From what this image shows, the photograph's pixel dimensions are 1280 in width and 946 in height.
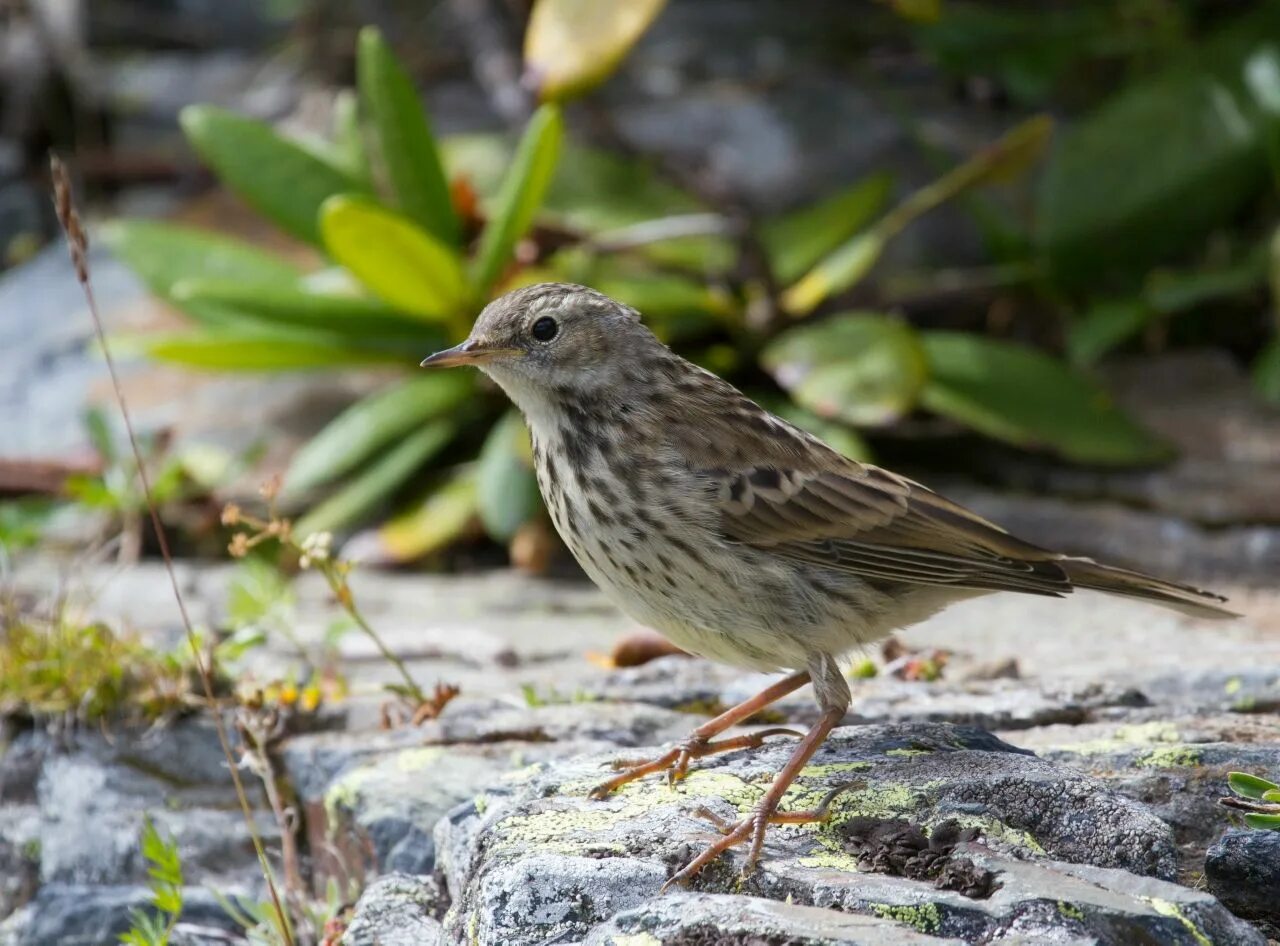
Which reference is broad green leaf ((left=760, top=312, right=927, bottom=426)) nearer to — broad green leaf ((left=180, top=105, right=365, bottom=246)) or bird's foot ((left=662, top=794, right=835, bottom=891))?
broad green leaf ((left=180, top=105, right=365, bottom=246))

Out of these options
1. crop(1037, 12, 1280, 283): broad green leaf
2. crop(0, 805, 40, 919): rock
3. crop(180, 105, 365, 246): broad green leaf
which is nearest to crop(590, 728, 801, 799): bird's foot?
crop(0, 805, 40, 919): rock

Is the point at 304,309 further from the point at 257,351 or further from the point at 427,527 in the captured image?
the point at 427,527

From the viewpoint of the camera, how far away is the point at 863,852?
9.72 feet

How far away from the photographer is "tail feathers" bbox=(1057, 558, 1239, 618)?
3.86m

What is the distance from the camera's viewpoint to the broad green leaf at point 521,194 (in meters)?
6.28

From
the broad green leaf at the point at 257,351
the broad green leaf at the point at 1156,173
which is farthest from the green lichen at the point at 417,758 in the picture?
the broad green leaf at the point at 1156,173

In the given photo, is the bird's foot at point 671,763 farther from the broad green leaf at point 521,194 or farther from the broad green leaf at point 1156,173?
the broad green leaf at point 1156,173

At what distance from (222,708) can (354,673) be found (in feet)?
1.88

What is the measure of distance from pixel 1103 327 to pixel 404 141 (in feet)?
10.5

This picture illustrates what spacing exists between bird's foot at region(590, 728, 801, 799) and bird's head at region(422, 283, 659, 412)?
0.91 metres

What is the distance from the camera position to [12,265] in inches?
360

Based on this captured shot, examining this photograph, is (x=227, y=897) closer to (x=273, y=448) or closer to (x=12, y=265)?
(x=273, y=448)

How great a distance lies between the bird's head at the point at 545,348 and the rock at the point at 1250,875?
5.83 ft

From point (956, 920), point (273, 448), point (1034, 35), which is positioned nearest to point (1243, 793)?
point (956, 920)
